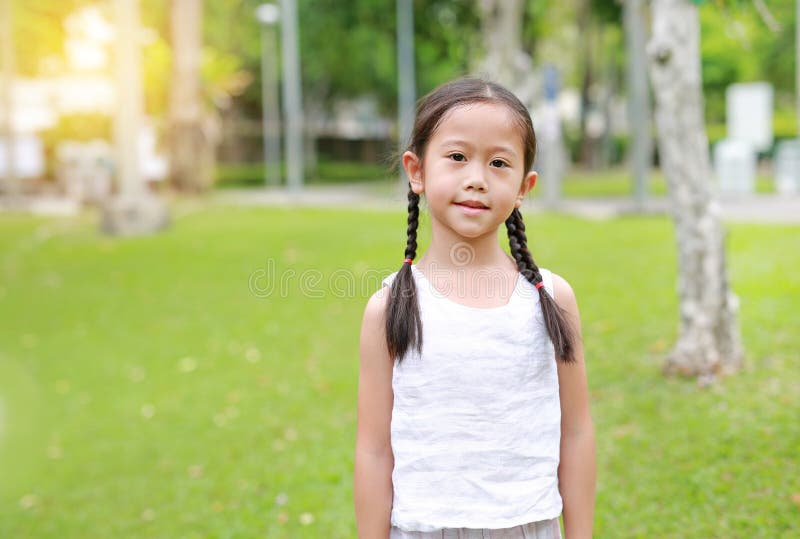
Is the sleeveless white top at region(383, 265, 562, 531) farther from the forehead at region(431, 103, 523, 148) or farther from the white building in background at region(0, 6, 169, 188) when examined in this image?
the white building in background at region(0, 6, 169, 188)

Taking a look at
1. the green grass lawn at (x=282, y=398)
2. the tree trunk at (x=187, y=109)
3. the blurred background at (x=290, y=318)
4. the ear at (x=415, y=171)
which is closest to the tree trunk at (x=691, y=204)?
the blurred background at (x=290, y=318)

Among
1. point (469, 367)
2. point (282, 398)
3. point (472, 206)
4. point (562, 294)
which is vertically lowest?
point (282, 398)

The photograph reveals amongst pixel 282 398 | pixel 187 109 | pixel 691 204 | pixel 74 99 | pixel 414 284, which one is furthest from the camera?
pixel 74 99

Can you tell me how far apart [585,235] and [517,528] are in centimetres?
1230

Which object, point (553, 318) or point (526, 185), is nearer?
point (553, 318)

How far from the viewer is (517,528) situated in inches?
79.0

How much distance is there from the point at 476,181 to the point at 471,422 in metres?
0.49

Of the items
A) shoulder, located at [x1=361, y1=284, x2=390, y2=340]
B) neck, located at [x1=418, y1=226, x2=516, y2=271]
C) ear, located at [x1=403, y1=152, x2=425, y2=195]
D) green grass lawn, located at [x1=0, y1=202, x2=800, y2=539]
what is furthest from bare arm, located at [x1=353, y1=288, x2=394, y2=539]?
green grass lawn, located at [x1=0, y1=202, x2=800, y2=539]

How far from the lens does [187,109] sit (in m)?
26.3

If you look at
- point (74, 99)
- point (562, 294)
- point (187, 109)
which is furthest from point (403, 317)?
point (74, 99)

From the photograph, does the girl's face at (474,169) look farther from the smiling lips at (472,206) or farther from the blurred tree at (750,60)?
the blurred tree at (750,60)

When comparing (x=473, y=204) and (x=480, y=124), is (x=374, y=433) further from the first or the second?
(x=480, y=124)

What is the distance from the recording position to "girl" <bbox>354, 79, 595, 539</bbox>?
1.99 meters

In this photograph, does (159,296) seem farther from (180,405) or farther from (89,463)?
(89,463)
